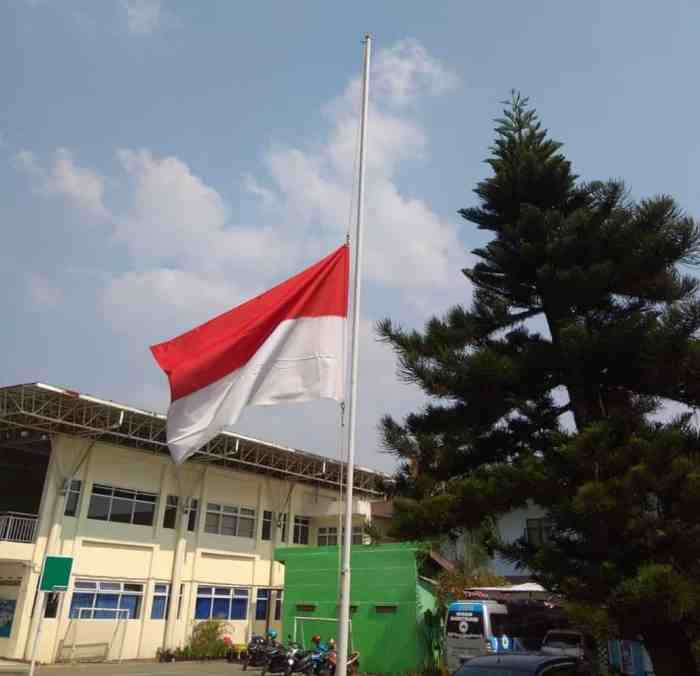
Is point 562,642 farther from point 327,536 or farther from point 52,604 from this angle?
point 327,536

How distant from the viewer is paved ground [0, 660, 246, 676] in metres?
17.2

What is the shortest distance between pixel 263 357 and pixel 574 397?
3835 millimetres

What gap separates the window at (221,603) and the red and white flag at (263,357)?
19.9 metres

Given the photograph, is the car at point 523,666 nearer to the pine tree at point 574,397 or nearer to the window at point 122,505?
the pine tree at point 574,397

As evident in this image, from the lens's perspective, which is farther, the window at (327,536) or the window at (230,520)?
the window at (327,536)

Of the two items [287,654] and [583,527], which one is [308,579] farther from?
[583,527]

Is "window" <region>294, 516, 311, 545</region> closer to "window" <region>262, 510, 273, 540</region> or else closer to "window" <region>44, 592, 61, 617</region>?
"window" <region>262, 510, 273, 540</region>

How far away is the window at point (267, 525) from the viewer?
2753 centimetres

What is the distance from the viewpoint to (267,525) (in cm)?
2780

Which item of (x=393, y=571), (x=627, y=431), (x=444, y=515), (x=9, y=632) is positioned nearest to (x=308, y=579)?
(x=393, y=571)

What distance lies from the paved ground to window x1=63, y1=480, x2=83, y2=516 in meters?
4.38

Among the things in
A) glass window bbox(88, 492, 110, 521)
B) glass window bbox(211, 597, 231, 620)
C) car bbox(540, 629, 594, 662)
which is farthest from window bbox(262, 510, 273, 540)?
car bbox(540, 629, 594, 662)

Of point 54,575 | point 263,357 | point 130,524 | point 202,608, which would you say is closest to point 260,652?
point 202,608

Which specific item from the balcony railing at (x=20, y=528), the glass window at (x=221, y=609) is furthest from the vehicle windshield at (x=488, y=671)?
the glass window at (x=221, y=609)
